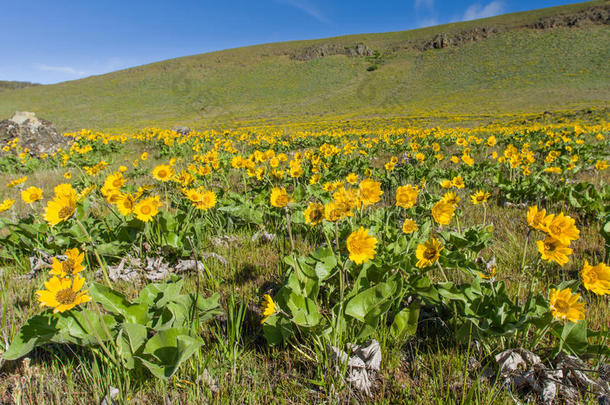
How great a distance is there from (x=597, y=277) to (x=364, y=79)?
6215 centimetres

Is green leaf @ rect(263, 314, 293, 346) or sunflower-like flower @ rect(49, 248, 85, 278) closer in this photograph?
sunflower-like flower @ rect(49, 248, 85, 278)

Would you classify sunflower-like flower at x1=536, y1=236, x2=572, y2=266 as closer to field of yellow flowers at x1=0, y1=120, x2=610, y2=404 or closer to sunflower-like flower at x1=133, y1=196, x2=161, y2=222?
field of yellow flowers at x1=0, y1=120, x2=610, y2=404

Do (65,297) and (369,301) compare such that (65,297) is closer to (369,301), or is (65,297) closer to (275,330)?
(275,330)

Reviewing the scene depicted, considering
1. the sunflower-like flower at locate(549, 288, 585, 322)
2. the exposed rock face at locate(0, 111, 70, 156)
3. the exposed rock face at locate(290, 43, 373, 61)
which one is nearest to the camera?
the sunflower-like flower at locate(549, 288, 585, 322)

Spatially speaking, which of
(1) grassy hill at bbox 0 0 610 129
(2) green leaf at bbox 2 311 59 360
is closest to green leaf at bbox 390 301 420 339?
(2) green leaf at bbox 2 311 59 360

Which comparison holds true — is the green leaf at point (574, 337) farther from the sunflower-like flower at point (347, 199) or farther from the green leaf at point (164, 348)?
the green leaf at point (164, 348)

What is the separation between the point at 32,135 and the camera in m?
10.4

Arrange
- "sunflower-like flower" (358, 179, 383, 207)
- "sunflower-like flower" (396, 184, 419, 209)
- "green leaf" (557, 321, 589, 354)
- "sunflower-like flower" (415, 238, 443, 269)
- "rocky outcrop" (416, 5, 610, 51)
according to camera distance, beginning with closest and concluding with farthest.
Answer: "green leaf" (557, 321, 589, 354), "sunflower-like flower" (415, 238, 443, 269), "sunflower-like flower" (358, 179, 383, 207), "sunflower-like flower" (396, 184, 419, 209), "rocky outcrop" (416, 5, 610, 51)

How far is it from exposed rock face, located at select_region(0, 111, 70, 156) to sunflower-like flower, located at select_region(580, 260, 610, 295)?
42.1 feet

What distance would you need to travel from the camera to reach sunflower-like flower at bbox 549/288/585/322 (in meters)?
1.23

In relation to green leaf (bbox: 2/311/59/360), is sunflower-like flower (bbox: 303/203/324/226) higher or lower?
higher

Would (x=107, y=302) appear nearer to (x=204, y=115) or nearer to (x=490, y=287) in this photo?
(x=490, y=287)

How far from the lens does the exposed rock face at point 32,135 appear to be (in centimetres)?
998

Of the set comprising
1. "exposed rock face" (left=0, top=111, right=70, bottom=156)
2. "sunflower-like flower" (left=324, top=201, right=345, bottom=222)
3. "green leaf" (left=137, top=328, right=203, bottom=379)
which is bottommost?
"green leaf" (left=137, top=328, right=203, bottom=379)
